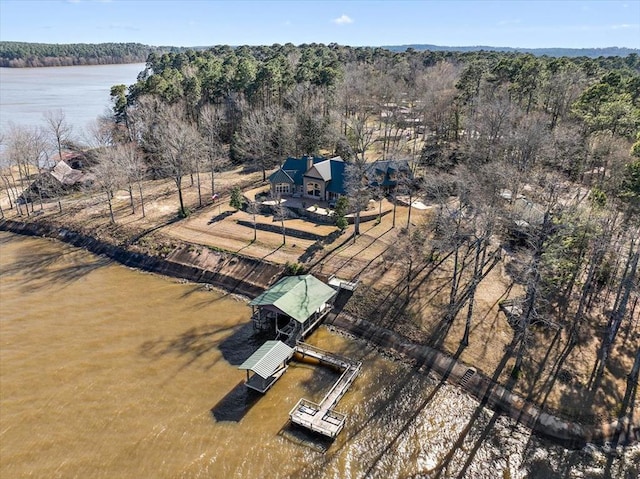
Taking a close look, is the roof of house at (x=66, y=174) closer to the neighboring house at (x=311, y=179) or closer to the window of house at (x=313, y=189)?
the neighboring house at (x=311, y=179)

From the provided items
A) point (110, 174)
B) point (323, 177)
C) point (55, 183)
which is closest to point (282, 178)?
point (323, 177)

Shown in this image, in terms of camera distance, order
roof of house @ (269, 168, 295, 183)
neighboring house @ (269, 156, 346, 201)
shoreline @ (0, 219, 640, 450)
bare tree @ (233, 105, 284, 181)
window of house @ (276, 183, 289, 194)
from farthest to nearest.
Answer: bare tree @ (233, 105, 284, 181) < window of house @ (276, 183, 289, 194) < roof of house @ (269, 168, 295, 183) < neighboring house @ (269, 156, 346, 201) < shoreline @ (0, 219, 640, 450)

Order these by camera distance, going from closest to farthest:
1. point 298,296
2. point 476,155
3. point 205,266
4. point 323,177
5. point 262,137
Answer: point 298,296 < point 205,266 < point 476,155 < point 323,177 < point 262,137

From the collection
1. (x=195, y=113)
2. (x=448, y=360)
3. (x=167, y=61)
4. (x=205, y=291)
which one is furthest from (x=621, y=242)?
(x=167, y=61)

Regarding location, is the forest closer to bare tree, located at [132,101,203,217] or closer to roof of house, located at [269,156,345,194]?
bare tree, located at [132,101,203,217]

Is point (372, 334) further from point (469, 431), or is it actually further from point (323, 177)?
point (323, 177)

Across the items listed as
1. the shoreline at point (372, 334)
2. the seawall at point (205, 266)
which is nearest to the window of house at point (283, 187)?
the seawall at point (205, 266)

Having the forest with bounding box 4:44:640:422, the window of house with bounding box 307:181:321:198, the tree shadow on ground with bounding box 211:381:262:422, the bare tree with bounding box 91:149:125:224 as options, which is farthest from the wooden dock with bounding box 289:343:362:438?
the bare tree with bounding box 91:149:125:224
